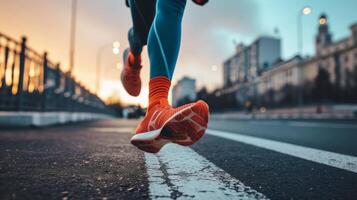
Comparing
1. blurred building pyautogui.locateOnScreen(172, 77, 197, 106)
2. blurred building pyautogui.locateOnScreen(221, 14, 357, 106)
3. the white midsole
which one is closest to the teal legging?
the white midsole

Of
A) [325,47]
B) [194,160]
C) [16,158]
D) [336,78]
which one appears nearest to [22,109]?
[16,158]

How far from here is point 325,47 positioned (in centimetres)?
9194

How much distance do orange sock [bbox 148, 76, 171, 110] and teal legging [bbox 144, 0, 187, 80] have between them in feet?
0.12

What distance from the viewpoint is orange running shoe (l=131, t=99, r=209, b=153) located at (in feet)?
5.22

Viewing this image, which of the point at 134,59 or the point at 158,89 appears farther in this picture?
the point at 134,59

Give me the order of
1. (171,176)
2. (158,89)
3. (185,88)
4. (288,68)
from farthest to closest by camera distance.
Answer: (185,88), (288,68), (158,89), (171,176)

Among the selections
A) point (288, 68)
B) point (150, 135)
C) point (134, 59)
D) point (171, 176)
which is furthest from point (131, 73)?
point (288, 68)

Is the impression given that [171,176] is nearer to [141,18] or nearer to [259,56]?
[141,18]

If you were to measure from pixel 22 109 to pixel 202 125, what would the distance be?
6.73 m

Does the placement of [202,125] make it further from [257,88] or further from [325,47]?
[257,88]

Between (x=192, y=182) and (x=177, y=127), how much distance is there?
282 millimetres

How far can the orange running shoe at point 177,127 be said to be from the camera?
1590 mm

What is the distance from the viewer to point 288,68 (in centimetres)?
9356

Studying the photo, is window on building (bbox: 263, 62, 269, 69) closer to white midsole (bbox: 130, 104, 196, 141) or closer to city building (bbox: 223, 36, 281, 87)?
city building (bbox: 223, 36, 281, 87)
